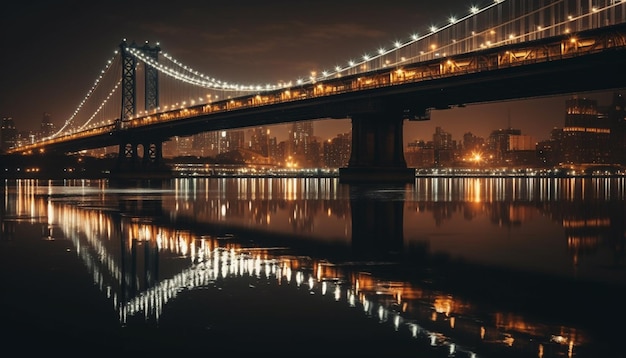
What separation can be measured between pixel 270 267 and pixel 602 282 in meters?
5.76

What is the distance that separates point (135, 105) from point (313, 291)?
119 meters

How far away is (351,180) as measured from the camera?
73562 mm

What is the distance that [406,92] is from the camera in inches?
2589

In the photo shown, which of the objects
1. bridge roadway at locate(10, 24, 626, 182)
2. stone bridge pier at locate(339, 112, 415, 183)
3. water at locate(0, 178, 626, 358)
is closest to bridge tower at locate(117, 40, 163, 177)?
bridge roadway at locate(10, 24, 626, 182)

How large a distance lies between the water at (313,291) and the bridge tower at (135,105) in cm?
9770

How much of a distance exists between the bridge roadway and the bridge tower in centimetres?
740

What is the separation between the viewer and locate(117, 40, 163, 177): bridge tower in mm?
118562

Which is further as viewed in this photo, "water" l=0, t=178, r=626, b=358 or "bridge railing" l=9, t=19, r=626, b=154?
"bridge railing" l=9, t=19, r=626, b=154

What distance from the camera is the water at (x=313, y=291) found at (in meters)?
8.57

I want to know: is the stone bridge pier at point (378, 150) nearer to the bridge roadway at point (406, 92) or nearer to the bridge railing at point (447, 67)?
the bridge roadway at point (406, 92)

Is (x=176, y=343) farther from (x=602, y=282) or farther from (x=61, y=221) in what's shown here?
(x=61, y=221)

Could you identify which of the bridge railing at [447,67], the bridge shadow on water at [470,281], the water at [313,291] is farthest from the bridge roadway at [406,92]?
the bridge shadow on water at [470,281]

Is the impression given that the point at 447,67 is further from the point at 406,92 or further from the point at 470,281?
the point at 470,281

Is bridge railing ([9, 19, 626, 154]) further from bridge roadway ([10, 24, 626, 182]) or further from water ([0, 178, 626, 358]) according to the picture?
water ([0, 178, 626, 358])
